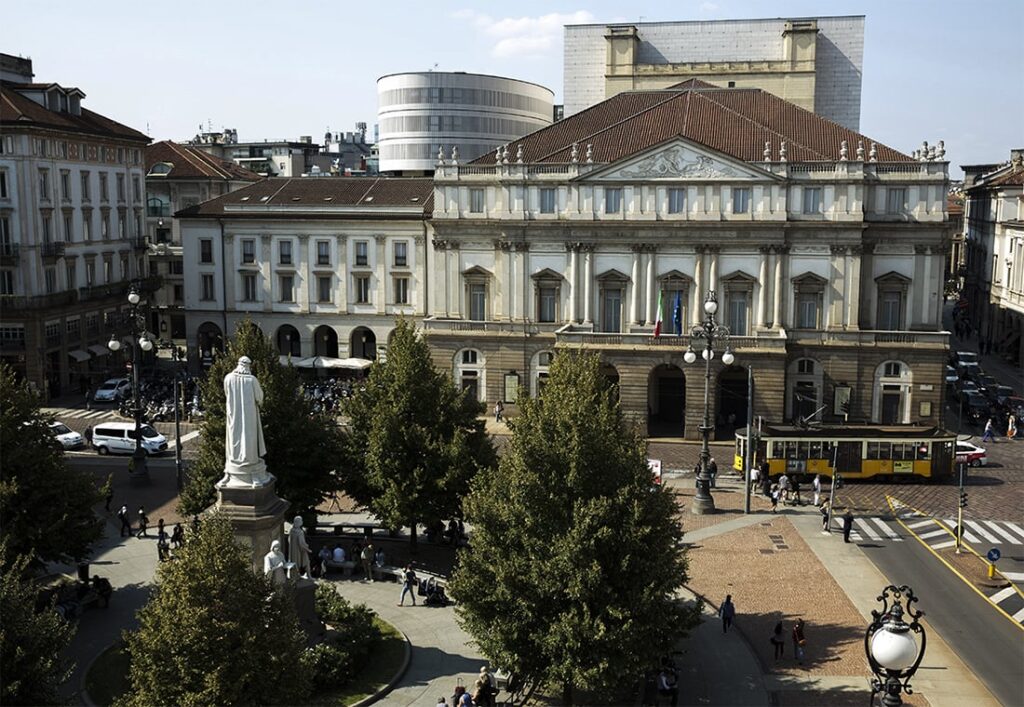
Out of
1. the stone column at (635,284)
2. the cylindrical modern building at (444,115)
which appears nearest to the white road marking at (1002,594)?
the stone column at (635,284)

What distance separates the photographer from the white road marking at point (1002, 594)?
38.1 metres

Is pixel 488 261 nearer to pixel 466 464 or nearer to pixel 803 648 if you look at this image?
pixel 466 464

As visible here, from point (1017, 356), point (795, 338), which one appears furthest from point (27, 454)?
point (1017, 356)

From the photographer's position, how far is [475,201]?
70.8 m

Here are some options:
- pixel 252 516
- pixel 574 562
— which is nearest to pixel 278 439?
pixel 252 516

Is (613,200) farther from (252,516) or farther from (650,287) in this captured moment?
(252,516)

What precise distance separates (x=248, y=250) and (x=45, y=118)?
16.5 meters

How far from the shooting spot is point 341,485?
1644 inches

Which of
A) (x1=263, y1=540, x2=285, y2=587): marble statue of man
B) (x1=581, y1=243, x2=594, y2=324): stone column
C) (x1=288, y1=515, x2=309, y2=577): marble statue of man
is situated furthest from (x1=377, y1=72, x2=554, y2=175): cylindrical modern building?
(x1=263, y1=540, x2=285, y2=587): marble statue of man

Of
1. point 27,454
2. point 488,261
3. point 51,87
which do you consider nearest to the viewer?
point 27,454

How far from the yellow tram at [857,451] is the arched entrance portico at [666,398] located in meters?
13.8

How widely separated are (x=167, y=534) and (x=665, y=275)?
1403 inches

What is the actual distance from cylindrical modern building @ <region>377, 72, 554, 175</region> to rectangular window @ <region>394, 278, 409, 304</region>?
172 feet

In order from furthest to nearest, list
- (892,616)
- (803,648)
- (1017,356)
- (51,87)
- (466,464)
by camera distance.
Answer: (1017,356) → (51,87) → (466,464) → (803,648) → (892,616)
